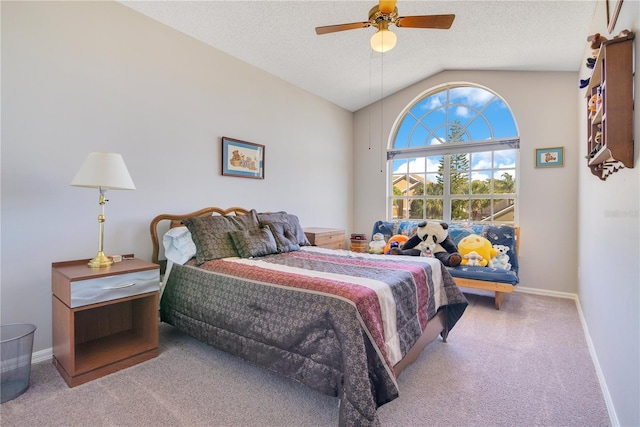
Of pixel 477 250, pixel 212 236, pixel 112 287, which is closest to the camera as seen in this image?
pixel 112 287

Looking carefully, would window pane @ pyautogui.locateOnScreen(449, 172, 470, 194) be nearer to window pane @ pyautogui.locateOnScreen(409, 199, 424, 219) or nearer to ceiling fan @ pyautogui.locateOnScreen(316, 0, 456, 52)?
window pane @ pyautogui.locateOnScreen(409, 199, 424, 219)

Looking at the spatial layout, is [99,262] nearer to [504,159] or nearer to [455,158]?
[455,158]

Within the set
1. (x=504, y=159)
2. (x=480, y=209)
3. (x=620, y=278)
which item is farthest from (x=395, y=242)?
(x=620, y=278)

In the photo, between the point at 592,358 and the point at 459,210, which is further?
the point at 459,210

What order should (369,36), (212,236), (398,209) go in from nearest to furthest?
(212,236) < (369,36) < (398,209)

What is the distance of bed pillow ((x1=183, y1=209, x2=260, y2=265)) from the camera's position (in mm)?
2521

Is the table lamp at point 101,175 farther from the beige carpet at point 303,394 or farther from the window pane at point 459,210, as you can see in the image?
the window pane at point 459,210

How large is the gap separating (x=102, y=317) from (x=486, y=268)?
3.79m

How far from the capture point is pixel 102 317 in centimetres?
241

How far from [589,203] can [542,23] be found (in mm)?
1758

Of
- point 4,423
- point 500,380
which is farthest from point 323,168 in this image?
point 4,423

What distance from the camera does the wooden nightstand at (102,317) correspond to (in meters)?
1.90

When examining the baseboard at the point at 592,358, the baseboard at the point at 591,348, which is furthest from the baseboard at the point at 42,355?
the baseboard at the point at 591,348

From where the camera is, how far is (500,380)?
1.98 m
